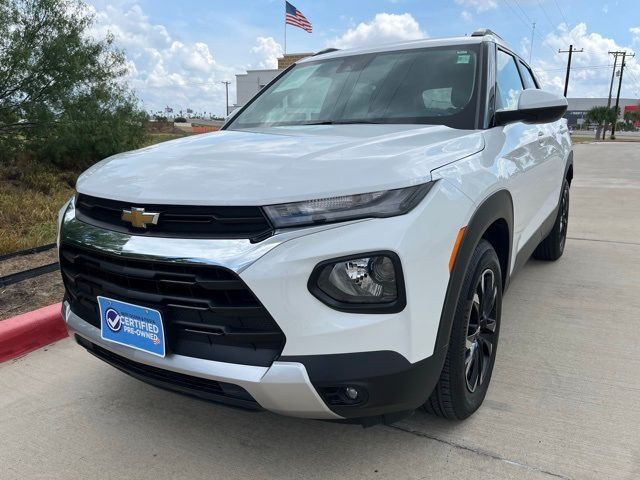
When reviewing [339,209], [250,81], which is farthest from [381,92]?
[250,81]

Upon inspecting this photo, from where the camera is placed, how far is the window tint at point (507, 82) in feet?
9.95

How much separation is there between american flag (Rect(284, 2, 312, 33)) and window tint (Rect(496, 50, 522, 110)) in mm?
27280

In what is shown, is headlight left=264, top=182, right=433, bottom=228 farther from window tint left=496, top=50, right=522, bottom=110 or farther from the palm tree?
the palm tree

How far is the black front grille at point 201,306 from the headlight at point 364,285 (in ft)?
0.70

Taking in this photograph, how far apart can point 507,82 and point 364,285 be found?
7.40 ft

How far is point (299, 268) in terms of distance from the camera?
1666mm

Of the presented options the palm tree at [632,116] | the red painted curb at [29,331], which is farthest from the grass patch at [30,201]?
the palm tree at [632,116]

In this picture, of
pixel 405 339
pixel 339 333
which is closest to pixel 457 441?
pixel 405 339

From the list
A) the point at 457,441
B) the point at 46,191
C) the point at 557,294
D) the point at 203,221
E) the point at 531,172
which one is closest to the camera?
the point at 203,221

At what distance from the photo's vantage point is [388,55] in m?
3.22

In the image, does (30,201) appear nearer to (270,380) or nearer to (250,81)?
(270,380)

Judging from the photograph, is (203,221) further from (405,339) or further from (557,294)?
(557,294)

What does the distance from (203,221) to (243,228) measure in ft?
0.50

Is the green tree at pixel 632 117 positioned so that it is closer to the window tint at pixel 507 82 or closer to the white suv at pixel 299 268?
the window tint at pixel 507 82
